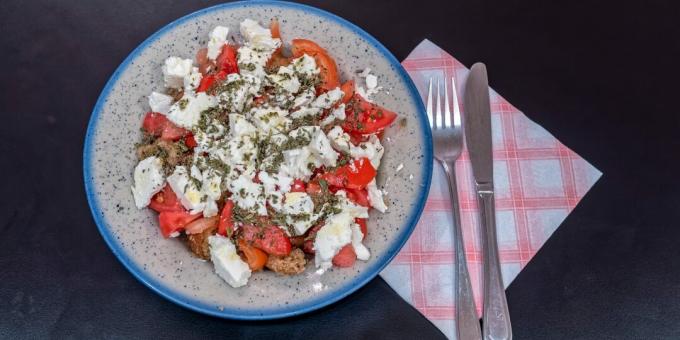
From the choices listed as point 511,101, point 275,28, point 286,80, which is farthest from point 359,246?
point 511,101

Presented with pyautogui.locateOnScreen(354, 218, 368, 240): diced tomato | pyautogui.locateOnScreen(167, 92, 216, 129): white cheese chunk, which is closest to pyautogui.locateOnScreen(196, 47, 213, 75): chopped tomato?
pyautogui.locateOnScreen(167, 92, 216, 129): white cheese chunk

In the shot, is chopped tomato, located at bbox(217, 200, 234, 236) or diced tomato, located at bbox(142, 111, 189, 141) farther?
diced tomato, located at bbox(142, 111, 189, 141)

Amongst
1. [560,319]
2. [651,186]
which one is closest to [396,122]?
[560,319]

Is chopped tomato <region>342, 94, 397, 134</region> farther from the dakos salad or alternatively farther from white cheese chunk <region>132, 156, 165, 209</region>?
white cheese chunk <region>132, 156, 165, 209</region>

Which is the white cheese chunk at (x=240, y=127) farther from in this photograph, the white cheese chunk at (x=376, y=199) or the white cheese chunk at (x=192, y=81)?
the white cheese chunk at (x=376, y=199)

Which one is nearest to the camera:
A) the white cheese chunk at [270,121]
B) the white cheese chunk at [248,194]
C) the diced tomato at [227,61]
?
the white cheese chunk at [248,194]

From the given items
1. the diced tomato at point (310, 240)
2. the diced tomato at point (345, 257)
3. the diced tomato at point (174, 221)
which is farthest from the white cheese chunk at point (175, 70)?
the diced tomato at point (345, 257)
